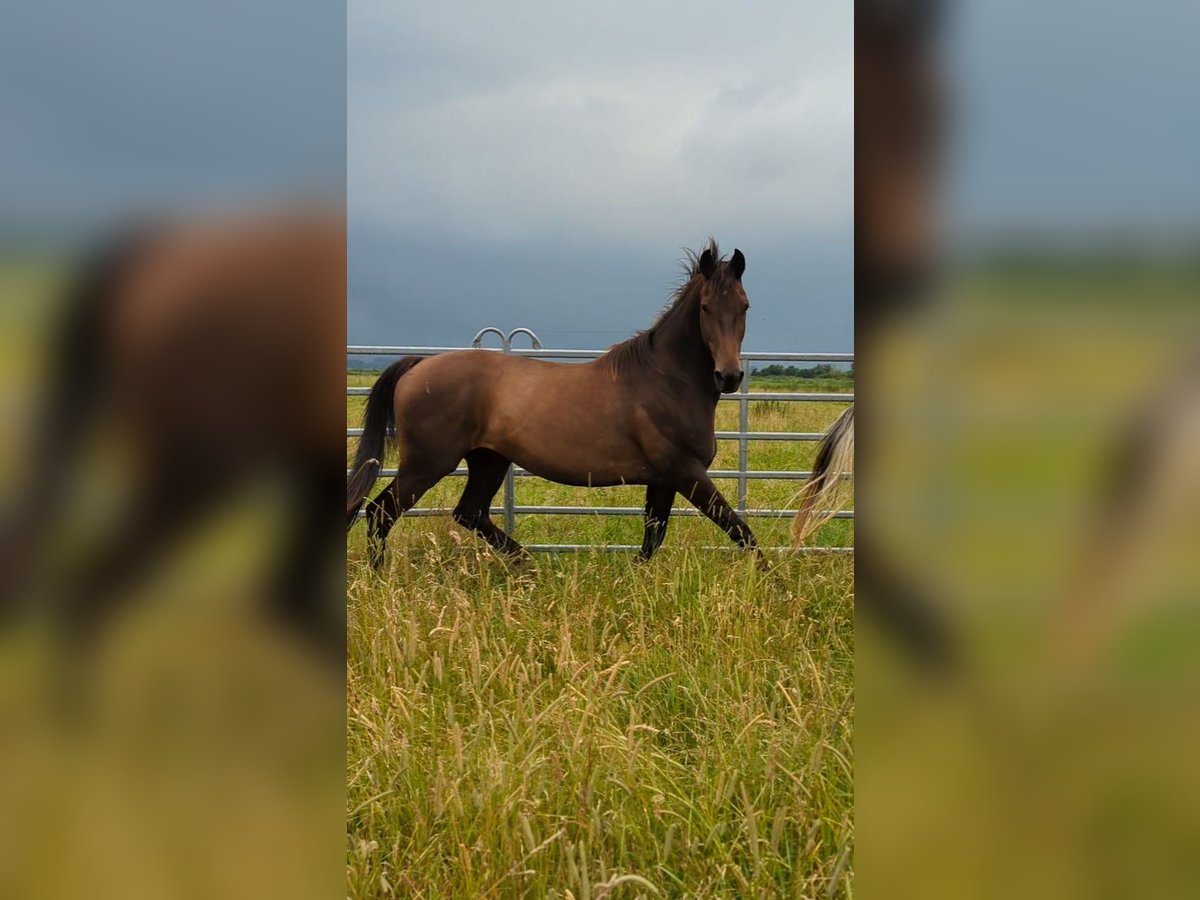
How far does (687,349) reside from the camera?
4.58 m

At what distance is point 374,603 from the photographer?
2658 millimetres

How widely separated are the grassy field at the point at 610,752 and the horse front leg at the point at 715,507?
123cm

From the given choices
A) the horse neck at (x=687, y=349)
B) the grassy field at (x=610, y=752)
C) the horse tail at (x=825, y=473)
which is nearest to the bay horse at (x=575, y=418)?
the horse neck at (x=687, y=349)

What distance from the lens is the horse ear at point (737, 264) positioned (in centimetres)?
420

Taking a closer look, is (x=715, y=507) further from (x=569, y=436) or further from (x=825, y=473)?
(x=825, y=473)

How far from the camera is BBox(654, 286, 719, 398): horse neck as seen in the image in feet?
14.9

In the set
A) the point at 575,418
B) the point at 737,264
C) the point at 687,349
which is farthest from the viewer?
the point at 575,418

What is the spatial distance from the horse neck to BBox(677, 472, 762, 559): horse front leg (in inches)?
18.8
